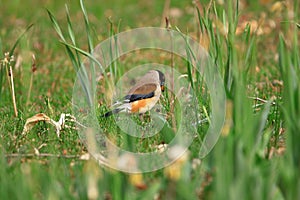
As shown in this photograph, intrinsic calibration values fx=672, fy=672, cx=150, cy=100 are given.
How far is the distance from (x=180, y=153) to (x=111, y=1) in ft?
18.9

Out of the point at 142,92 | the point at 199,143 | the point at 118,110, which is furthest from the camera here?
the point at 142,92

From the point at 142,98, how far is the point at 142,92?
0.17 ft

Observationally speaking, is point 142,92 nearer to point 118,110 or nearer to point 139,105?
point 139,105

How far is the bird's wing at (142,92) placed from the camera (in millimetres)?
3707

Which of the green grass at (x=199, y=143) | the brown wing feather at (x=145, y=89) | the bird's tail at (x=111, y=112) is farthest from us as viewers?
the brown wing feather at (x=145, y=89)

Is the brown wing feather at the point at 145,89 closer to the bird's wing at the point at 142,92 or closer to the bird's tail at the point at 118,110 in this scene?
the bird's wing at the point at 142,92

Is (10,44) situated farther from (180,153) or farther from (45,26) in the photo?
(180,153)

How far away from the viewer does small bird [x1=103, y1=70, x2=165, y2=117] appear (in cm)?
368

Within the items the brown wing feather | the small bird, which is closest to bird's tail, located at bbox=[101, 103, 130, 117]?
the small bird

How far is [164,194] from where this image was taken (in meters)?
2.55

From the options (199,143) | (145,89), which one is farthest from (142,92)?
(199,143)

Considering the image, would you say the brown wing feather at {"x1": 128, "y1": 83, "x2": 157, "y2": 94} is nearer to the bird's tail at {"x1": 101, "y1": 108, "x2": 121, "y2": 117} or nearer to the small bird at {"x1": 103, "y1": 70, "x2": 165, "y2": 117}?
the small bird at {"x1": 103, "y1": 70, "x2": 165, "y2": 117}

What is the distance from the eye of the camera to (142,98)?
146 inches

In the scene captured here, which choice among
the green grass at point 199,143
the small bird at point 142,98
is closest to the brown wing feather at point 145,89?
the small bird at point 142,98
